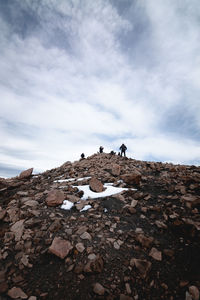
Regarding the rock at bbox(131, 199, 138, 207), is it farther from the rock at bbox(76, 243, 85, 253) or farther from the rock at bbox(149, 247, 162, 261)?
the rock at bbox(76, 243, 85, 253)

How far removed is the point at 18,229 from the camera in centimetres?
486

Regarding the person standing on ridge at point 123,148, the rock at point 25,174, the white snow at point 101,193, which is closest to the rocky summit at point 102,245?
the white snow at point 101,193

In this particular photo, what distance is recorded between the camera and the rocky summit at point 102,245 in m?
3.21

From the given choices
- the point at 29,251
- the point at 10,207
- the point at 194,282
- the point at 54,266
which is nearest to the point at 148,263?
the point at 194,282

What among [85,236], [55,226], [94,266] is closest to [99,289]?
[94,266]

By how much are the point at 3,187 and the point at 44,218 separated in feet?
15.6

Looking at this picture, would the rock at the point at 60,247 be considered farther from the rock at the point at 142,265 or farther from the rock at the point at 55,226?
the rock at the point at 142,265

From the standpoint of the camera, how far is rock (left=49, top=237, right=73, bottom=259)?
12.8 feet

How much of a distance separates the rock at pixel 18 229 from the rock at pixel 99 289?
2.92 meters

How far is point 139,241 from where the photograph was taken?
4312mm

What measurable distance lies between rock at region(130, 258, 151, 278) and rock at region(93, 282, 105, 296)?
990 millimetres

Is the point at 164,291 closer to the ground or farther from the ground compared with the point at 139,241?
closer to the ground

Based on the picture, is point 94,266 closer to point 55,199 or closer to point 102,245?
point 102,245

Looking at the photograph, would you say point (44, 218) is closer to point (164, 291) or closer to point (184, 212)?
point (164, 291)
